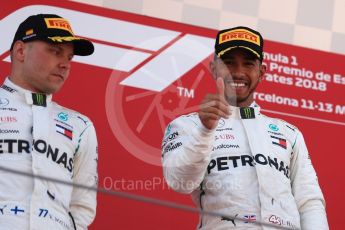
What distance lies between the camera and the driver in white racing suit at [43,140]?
6.23 feet

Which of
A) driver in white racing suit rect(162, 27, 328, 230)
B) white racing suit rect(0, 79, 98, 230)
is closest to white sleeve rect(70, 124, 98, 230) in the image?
white racing suit rect(0, 79, 98, 230)

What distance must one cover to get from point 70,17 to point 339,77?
91 centimetres

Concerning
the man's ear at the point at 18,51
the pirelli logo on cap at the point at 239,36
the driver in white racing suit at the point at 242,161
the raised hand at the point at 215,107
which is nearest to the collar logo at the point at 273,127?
the driver in white racing suit at the point at 242,161

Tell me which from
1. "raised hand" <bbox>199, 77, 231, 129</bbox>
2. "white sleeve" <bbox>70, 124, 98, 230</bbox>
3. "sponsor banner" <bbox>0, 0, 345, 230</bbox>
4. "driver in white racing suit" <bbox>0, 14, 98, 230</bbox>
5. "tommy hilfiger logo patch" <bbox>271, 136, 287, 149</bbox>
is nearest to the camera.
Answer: "raised hand" <bbox>199, 77, 231, 129</bbox>

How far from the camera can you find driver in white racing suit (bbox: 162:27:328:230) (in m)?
1.95

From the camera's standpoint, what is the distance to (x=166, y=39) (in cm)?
267

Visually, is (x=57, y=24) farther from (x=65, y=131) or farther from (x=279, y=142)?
(x=279, y=142)

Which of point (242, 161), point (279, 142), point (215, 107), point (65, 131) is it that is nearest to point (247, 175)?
point (242, 161)

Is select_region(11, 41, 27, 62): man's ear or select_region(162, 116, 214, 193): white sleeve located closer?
select_region(162, 116, 214, 193): white sleeve

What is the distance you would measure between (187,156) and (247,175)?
21cm

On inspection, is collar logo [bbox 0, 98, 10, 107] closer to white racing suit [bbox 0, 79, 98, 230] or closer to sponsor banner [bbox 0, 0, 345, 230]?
white racing suit [bbox 0, 79, 98, 230]

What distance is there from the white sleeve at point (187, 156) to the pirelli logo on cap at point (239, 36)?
0.29 m

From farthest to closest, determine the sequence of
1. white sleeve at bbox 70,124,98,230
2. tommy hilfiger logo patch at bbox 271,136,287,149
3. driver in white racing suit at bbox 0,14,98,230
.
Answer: tommy hilfiger logo patch at bbox 271,136,287,149
white sleeve at bbox 70,124,98,230
driver in white racing suit at bbox 0,14,98,230

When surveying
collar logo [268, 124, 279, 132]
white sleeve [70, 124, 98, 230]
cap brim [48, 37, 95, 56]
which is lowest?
white sleeve [70, 124, 98, 230]
